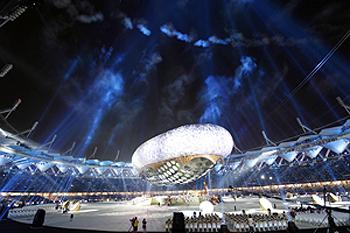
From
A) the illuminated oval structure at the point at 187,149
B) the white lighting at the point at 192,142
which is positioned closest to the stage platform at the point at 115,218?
the illuminated oval structure at the point at 187,149

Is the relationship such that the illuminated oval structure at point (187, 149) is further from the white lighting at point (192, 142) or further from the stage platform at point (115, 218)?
the stage platform at point (115, 218)

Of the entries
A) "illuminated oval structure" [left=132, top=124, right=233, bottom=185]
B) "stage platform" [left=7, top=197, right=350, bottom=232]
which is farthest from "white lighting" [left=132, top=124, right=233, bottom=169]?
"stage platform" [left=7, top=197, right=350, bottom=232]

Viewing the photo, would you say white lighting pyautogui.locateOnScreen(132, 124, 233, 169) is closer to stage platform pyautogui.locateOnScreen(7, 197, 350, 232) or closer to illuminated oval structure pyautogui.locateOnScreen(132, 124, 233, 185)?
illuminated oval structure pyautogui.locateOnScreen(132, 124, 233, 185)

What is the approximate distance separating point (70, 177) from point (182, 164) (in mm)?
82313

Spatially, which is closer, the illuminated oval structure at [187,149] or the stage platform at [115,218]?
the stage platform at [115,218]

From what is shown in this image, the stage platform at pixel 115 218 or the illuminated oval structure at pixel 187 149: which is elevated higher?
the illuminated oval structure at pixel 187 149

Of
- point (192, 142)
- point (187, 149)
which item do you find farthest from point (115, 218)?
point (192, 142)

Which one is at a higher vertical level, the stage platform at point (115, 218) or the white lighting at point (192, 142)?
the white lighting at point (192, 142)

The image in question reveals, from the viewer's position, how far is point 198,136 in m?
17.4

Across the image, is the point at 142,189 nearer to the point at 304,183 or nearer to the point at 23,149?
the point at 23,149

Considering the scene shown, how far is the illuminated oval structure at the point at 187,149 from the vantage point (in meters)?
17.5

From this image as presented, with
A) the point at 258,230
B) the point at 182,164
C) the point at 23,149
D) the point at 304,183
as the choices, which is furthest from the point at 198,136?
the point at 304,183

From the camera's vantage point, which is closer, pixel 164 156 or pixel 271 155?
pixel 164 156

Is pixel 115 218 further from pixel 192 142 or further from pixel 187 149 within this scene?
pixel 192 142
